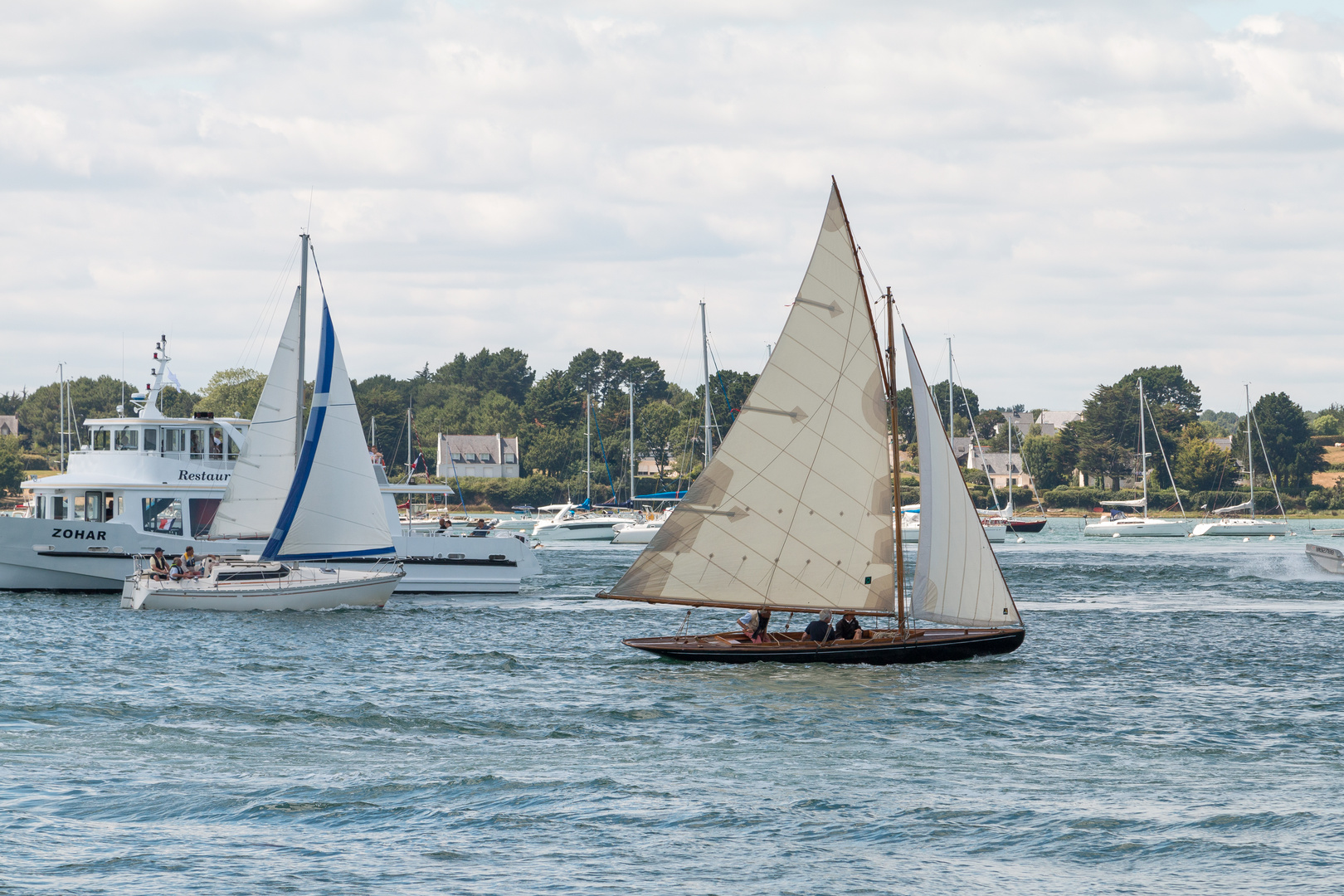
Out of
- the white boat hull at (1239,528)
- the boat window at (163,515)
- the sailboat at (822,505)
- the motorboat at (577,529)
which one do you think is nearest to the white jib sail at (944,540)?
the sailboat at (822,505)

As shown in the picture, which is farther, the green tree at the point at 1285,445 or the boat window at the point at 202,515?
the green tree at the point at 1285,445

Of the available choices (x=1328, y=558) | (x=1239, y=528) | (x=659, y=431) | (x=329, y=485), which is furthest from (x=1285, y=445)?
(x=329, y=485)

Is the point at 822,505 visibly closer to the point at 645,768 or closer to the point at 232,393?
the point at 645,768

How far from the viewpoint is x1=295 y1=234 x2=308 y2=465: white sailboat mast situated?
48.7 meters

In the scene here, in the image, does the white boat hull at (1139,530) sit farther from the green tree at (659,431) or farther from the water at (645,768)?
the water at (645,768)

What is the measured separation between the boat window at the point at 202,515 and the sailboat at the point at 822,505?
2863 centimetres

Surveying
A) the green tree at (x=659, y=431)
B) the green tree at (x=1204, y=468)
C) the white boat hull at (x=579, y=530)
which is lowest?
the white boat hull at (x=579, y=530)

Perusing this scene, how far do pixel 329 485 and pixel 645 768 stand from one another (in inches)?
1009

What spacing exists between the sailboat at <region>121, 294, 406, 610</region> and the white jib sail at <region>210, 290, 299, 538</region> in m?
0.03

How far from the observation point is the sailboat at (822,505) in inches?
1259

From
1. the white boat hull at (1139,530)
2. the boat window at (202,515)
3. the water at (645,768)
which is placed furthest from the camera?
the white boat hull at (1139,530)

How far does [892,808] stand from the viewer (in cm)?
2027

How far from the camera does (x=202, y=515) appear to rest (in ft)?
183

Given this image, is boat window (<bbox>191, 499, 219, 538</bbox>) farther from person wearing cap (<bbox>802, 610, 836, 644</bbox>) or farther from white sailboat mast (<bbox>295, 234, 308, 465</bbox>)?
person wearing cap (<bbox>802, 610, 836, 644</bbox>)
